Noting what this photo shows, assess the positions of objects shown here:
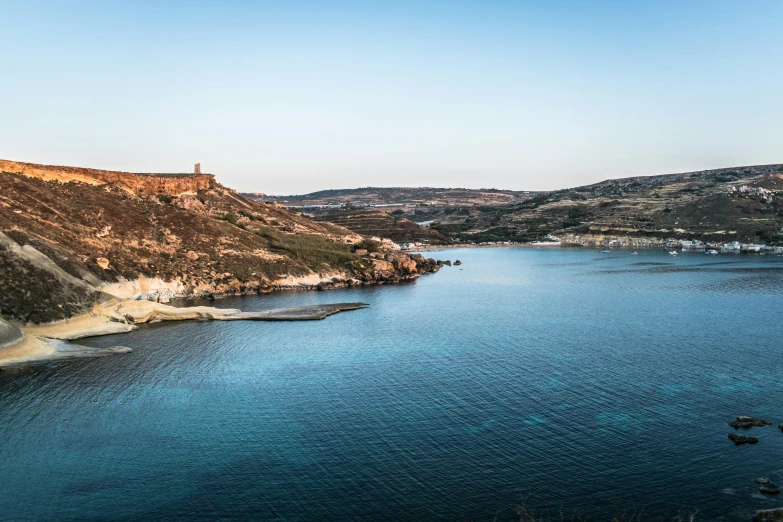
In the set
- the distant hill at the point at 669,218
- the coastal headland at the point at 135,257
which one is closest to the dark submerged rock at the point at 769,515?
the coastal headland at the point at 135,257

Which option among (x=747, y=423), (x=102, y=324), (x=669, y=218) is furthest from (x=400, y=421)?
(x=669, y=218)

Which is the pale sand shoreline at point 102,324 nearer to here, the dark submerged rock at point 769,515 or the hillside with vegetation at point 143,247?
the hillside with vegetation at point 143,247

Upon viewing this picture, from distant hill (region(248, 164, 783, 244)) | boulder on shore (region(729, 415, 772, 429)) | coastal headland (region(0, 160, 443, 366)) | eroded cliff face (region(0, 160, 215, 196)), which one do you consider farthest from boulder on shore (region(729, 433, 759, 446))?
distant hill (region(248, 164, 783, 244))

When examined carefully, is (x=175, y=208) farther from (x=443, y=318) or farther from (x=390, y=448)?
(x=390, y=448)

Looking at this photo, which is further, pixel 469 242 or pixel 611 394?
pixel 469 242

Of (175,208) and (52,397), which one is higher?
(175,208)

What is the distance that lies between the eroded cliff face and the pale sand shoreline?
101 ft

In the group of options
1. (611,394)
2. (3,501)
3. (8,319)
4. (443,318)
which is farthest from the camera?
(443,318)

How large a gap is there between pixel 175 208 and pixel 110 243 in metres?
19.6

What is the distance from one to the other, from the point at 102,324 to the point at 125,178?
1711 inches

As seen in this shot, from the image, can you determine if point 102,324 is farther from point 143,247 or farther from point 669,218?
point 669,218

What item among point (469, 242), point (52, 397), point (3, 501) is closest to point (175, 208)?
point (52, 397)

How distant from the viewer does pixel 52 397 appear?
33906 mm

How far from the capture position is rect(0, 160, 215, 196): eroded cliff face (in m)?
74.6
